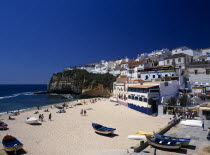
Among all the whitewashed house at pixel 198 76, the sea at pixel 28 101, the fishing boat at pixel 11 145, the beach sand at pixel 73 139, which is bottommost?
the sea at pixel 28 101

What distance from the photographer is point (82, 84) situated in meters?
78.2

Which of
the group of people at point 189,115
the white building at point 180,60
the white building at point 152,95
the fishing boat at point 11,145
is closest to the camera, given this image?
the fishing boat at point 11,145

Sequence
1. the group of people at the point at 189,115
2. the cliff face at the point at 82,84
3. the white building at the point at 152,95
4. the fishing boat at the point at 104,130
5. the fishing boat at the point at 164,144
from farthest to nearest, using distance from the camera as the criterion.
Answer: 1. the cliff face at the point at 82,84
2. the white building at the point at 152,95
3. the group of people at the point at 189,115
4. the fishing boat at the point at 104,130
5. the fishing boat at the point at 164,144

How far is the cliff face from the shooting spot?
231 ft

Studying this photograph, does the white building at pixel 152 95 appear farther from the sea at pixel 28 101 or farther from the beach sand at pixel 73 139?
the sea at pixel 28 101

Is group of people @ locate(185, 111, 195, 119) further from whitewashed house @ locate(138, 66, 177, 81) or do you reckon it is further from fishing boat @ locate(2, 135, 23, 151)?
fishing boat @ locate(2, 135, 23, 151)

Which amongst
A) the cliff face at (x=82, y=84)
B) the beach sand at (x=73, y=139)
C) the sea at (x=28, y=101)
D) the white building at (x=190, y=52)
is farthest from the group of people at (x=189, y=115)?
the cliff face at (x=82, y=84)

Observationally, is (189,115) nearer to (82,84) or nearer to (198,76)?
(198,76)

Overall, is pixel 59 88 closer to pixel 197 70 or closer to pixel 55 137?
pixel 197 70

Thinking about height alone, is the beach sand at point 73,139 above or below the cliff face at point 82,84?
below

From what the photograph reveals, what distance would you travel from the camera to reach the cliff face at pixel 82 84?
2773 inches

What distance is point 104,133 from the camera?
1664 cm

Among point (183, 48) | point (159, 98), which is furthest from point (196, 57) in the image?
point (159, 98)

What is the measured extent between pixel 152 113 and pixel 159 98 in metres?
2.59
